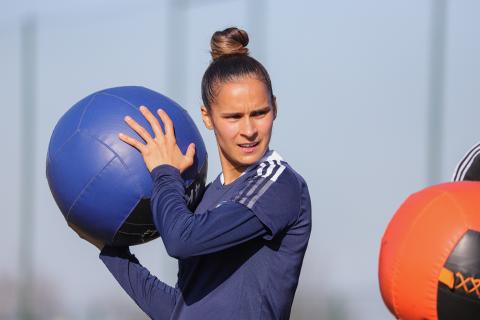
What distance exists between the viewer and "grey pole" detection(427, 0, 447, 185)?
18.6 feet

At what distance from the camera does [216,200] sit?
9.21 ft

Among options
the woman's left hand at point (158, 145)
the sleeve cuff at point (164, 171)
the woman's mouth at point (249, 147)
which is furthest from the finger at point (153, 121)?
the woman's mouth at point (249, 147)

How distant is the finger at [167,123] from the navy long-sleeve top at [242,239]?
0.37 ft

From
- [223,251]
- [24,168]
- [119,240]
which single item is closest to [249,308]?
[223,251]

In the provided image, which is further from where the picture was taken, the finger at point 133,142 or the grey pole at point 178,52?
the grey pole at point 178,52

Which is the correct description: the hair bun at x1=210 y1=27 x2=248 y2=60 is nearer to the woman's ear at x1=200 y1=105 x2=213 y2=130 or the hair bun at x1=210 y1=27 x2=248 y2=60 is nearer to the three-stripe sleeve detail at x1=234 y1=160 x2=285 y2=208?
the woman's ear at x1=200 y1=105 x2=213 y2=130

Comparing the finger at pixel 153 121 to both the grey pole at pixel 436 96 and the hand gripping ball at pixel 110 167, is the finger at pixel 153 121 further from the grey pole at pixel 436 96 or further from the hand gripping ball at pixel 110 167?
the grey pole at pixel 436 96

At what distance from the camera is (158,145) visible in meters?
2.76

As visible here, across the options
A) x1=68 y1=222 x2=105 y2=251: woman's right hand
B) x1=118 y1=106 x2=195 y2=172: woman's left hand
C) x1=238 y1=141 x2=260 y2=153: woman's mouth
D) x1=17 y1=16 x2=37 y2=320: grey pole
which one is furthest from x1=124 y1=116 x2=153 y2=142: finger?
x1=17 y1=16 x2=37 y2=320: grey pole

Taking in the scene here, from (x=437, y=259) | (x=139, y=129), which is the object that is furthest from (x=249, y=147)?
(x=437, y=259)

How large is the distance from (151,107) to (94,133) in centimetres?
18

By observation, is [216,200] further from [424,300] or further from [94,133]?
[424,300]

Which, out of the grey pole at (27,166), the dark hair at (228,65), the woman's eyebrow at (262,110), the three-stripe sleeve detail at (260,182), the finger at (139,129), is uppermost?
the dark hair at (228,65)

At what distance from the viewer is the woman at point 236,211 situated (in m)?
2.60
